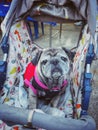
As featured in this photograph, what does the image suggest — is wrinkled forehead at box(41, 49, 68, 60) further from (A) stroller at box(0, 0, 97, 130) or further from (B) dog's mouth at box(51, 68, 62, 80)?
(A) stroller at box(0, 0, 97, 130)

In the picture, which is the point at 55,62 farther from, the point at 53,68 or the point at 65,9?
the point at 65,9

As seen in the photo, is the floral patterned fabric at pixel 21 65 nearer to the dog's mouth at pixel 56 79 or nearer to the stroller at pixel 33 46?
the stroller at pixel 33 46

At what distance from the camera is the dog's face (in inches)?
70.4

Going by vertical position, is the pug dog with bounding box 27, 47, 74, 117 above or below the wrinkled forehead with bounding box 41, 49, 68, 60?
below

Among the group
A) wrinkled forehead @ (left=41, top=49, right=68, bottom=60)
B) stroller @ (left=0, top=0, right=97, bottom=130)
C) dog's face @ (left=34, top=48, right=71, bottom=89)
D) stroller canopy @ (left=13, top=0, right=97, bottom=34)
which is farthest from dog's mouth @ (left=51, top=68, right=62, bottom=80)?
stroller canopy @ (left=13, top=0, right=97, bottom=34)

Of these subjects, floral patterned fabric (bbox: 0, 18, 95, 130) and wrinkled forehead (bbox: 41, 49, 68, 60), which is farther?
floral patterned fabric (bbox: 0, 18, 95, 130)

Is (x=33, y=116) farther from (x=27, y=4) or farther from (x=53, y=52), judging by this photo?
(x=27, y=4)

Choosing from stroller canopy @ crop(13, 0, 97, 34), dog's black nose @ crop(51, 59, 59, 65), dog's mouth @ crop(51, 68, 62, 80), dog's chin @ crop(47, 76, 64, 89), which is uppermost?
stroller canopy @ crop(13, 0, 97, 34)

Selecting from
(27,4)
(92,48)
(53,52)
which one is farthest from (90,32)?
(27,4)

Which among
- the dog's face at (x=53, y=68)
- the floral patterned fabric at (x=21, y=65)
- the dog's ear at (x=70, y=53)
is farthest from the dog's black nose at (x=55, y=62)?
the floral patterned fabric at (x=21, y=65)

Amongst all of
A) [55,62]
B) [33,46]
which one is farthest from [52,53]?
[33,46]

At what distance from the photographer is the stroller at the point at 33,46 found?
6.49 feet

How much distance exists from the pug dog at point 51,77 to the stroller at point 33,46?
0.12 metres

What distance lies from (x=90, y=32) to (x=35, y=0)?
445 millimetres
